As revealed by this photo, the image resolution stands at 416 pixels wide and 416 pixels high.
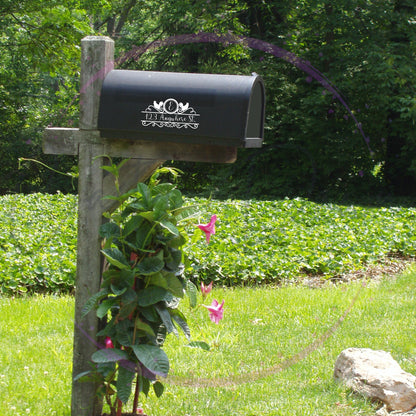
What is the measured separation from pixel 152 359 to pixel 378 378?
5.48ft

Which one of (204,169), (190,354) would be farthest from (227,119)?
(204,169)

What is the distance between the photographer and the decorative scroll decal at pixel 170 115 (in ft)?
8.99

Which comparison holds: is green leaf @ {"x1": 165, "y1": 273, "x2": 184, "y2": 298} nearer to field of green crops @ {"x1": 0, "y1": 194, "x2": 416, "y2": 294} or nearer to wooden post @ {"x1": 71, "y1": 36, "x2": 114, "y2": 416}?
wooden post @ {"x1": 71, "y1": 36, "x2": 114, "y2": 416}

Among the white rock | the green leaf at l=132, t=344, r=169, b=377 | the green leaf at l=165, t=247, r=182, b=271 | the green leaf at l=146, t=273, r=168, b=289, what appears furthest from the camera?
the white rock

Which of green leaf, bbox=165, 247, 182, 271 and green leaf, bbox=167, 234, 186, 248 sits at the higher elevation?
green leaf, bbox=167, 234, 186, 248

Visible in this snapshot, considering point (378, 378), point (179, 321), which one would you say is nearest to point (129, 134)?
point (179, 321)

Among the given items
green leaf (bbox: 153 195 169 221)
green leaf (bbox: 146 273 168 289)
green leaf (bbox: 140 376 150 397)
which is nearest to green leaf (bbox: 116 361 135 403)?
green leaf (bbox: 140 376 150 397)

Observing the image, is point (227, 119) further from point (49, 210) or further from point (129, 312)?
point (49, 210)

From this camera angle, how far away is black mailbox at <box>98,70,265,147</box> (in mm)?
2703

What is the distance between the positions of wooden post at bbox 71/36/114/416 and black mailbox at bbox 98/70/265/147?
0.39 ft

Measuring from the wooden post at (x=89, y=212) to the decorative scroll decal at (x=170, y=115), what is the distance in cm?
35

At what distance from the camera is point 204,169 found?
701 inches

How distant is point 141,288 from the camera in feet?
9.39

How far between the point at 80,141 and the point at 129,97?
1.27ft
